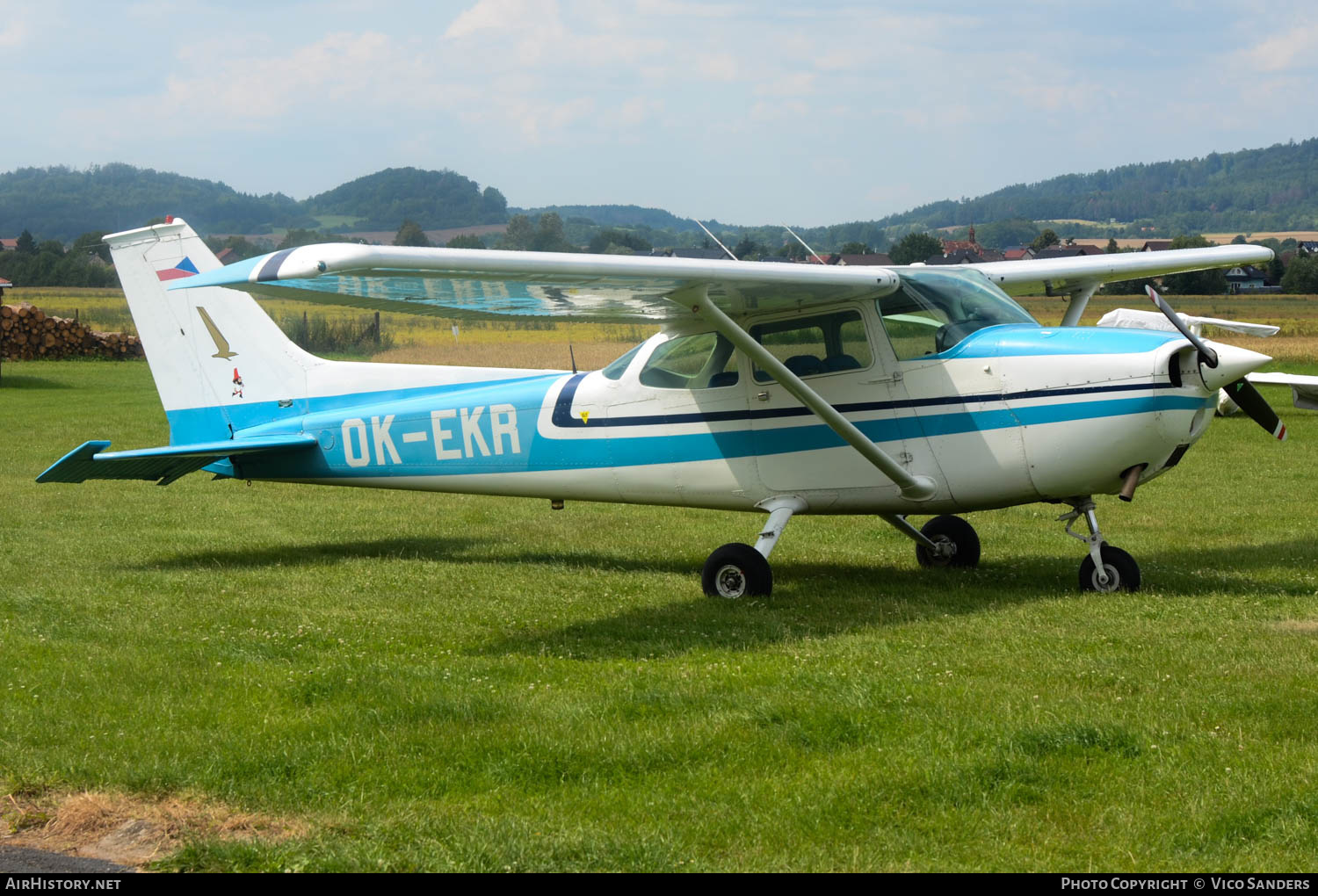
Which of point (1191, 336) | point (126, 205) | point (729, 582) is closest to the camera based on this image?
point (1191, 336)

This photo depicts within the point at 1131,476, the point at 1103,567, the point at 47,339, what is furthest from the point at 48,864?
the point at 47,339

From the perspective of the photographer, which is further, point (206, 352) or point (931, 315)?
point (206, 352)

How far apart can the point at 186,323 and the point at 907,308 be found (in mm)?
6574

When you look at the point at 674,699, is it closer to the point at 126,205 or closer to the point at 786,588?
the point at 786,588

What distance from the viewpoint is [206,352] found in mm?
11203

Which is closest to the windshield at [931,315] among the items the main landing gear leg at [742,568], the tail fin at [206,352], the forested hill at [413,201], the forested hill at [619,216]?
the main landing gear leg at [742,568]

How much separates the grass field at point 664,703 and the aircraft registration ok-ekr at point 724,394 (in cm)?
75

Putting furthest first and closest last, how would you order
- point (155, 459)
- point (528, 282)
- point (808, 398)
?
point (155, 459), point (808, 398), point (528, 282)

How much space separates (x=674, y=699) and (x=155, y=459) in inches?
234

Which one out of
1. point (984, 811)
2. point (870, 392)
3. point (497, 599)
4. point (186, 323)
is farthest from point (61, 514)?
point (984, 811)

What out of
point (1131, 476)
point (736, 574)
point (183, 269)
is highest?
point (183, 269)

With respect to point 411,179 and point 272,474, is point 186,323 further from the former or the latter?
point 411,179

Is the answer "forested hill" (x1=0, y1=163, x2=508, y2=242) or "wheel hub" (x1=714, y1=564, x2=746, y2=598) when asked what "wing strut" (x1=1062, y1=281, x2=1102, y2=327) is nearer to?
"wheel hub" (x1=714, y1=564, x2=746, y2=598)

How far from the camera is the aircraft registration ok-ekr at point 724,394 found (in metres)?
8.12
